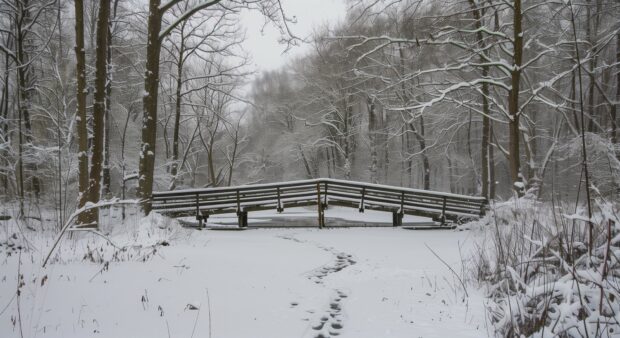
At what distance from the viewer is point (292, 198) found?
544 inches

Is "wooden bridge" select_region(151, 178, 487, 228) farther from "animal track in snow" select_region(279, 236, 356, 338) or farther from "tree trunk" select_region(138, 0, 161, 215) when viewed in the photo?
"animal track in snow" select_region(279, 236, 356, 338)

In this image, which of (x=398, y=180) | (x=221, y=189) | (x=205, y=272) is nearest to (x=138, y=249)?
(x=205, y=272)

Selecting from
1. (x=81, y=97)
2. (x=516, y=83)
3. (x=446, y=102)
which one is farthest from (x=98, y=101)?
(x=446, y=102)

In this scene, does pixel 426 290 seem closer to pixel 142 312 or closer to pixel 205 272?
pixel 205 272

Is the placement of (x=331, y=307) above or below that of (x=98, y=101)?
below

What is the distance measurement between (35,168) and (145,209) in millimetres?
10737

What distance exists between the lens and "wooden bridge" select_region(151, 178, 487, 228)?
1361 cm

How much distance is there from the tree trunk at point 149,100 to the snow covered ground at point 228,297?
141 inches

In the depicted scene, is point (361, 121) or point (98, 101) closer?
point (98, 101)

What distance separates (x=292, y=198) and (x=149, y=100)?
20.1ft

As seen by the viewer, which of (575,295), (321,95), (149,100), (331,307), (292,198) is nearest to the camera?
(575,295)

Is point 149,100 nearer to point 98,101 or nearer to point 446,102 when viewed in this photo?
point 98,101

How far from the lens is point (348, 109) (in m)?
26.7

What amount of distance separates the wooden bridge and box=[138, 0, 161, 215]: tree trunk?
3.28 m
